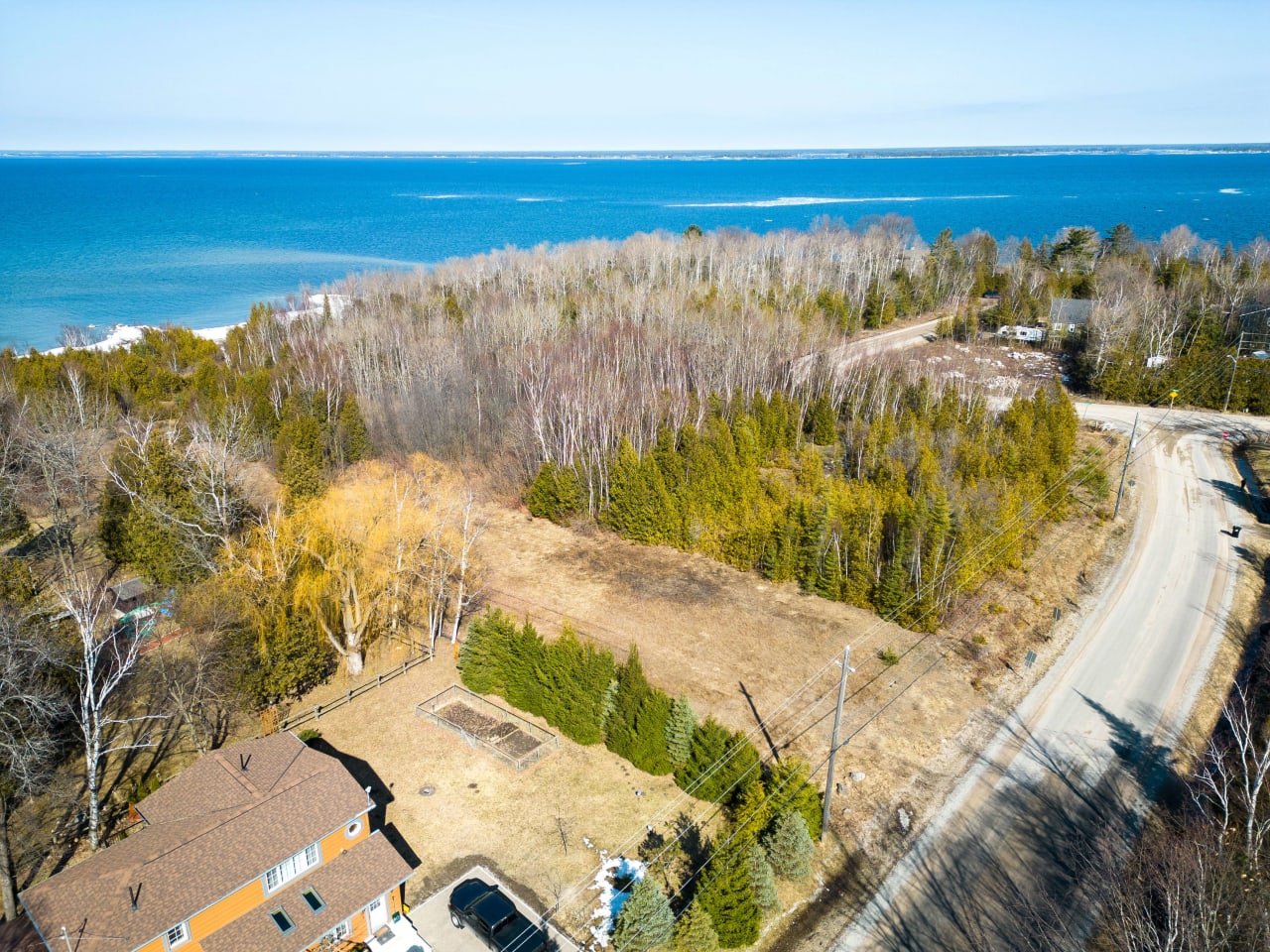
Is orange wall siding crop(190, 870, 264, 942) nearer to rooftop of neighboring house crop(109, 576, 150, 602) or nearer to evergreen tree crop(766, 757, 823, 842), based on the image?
evergreen tree crop(766, 757, 823, 842)

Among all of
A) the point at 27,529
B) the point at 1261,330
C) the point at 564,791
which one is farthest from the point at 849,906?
the point at 1261,330

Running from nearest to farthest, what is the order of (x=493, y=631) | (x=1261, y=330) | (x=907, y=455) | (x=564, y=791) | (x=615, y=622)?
(x=564, y=791)
(x=493, y=631)
(x=615, y=622)
(x=907, y=455)
(x=1261, y=330)

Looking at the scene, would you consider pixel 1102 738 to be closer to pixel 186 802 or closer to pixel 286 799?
pixel 286 799

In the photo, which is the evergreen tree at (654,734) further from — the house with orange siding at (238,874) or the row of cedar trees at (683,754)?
the house with orange siding at (238,874)

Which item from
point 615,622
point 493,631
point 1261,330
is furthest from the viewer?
point 1261,330

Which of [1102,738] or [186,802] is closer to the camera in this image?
[186,802]

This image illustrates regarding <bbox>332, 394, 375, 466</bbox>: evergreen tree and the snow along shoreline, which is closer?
<bbox>332, 394, 375, 466</bbox>: evergreen tree

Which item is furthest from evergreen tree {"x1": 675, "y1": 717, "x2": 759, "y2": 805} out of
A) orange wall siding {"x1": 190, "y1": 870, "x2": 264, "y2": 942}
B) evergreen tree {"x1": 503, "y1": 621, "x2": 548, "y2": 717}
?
orange wall siding {"x1": 190, "y1": 870, "x2": 264, "y2": 942}
